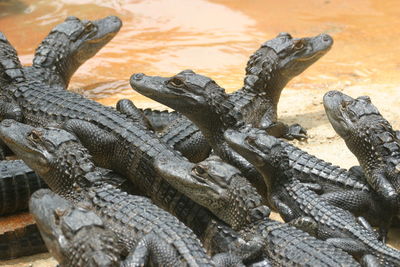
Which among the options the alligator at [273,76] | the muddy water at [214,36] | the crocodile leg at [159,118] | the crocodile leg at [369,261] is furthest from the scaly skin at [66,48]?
the crocodile leg at [369,261]

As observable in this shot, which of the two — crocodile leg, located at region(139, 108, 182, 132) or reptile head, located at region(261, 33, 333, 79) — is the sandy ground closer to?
reptile head, located at region(261, 33, 333, 79)

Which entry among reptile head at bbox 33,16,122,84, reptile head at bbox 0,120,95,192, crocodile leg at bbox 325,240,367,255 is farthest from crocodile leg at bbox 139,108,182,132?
crocodile leg at bbox 325,240,367,255

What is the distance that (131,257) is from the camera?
4.07 metres

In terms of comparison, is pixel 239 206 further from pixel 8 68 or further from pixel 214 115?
pixel 8 68

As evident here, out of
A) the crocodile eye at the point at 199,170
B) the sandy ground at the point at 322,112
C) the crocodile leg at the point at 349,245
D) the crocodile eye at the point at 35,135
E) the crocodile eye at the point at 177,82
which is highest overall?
the crocodile eye at the point at 177,82

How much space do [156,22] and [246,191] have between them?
613 cm

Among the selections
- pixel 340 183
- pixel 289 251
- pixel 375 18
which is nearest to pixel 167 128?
pixel 340 183

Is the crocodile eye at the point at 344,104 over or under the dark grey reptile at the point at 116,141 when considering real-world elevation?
over

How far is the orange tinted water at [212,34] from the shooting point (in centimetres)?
853

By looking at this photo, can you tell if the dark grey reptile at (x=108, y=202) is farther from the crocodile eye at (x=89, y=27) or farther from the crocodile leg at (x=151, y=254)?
the crocodile eye at (x=89, y=27)

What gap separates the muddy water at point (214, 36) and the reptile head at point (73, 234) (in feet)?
12.2

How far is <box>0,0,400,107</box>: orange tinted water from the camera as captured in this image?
853cm

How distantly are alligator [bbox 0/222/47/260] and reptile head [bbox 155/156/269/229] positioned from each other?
1.10 metres

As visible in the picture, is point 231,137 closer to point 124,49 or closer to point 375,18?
point 124,49
